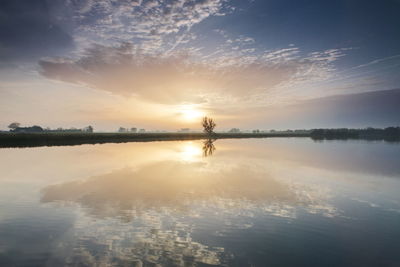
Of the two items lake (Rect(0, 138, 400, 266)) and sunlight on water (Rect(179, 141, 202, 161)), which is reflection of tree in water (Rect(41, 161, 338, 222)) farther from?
sunlight on water (Rect(179, 141, 202, 161))

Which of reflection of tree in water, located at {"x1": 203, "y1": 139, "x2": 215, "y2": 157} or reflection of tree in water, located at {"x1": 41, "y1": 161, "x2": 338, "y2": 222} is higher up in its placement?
reflection of tree in water, located at {"x1": 203, "y1": 139, "x2": 215, "y2": 157}

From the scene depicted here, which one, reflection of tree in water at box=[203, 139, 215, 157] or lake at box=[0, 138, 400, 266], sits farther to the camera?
reflection of tree in water at box=[203, 139, 215, 157]

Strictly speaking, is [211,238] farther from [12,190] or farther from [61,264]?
[12,190]

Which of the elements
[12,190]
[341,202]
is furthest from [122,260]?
[12,190]

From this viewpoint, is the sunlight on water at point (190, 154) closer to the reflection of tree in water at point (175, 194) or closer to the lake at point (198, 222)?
the reflection of tree in water at point (175, 194)

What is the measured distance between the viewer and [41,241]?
9.95m

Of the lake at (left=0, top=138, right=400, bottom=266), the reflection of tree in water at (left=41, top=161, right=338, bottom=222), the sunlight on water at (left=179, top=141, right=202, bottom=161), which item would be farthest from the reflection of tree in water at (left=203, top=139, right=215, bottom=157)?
the lake at (left=0, top=138, right=400, bottom=266)

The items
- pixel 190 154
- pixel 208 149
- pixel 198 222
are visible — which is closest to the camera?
pixel 198 222

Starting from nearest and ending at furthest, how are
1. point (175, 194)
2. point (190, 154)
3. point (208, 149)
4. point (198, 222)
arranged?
point (198, 222), point (175, 194), point (190, 154), point (208, 149)

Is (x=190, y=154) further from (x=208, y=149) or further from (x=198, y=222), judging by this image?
(x=198, y=222)

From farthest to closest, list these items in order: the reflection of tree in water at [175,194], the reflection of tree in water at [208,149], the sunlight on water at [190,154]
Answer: the reflection of tree in water at [208,149] < the sunlight on water at [190,154] < the reflection of tree in water at [175,194]

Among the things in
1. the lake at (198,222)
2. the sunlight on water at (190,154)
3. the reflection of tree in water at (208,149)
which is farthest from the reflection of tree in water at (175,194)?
the reflection of tree in water at (208,149)

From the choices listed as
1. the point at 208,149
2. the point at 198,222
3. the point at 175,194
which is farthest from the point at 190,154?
the point at 198,222

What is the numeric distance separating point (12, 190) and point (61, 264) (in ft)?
49.6
